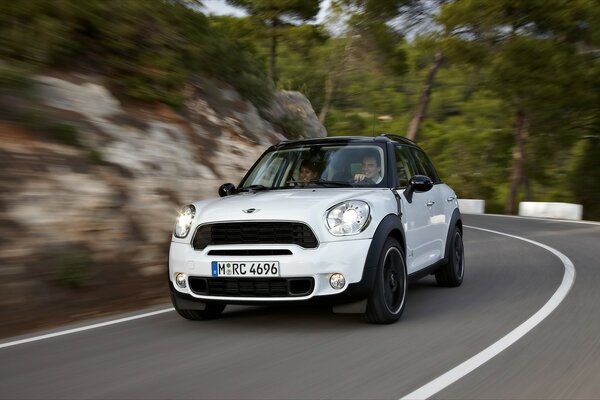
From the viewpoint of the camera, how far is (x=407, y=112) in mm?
69438

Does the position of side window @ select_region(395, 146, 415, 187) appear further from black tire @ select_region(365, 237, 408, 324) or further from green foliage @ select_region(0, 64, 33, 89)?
green foliage @ select_region(0, 64, 33, 89)

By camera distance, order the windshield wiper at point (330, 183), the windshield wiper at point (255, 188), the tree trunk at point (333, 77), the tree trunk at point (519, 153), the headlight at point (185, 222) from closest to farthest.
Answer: the headlight at point (185, 222), the windshield wiper at point (330, 183), the windshield wiper at point (255, 188), the tree trunk at point (519, 153), the tree trunk at point (333, 77)

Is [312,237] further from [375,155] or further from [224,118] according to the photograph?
[224,118]

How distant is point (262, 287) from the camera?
560cm

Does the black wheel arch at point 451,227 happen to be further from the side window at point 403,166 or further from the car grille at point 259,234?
the car grille at point 259,234

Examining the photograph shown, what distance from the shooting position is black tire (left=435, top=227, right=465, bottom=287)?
8.00 metres

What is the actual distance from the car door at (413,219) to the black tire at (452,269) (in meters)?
0.66

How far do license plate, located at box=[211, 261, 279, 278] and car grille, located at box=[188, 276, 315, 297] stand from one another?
0.16ft

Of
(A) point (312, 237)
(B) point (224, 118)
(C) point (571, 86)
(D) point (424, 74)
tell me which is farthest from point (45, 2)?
(D) point (424, 74)

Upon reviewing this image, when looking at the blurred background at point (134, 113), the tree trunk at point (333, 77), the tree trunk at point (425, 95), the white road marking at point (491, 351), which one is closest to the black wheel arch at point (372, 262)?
the white road marking at point (491, 351)

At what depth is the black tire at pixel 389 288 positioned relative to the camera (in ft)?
18.9

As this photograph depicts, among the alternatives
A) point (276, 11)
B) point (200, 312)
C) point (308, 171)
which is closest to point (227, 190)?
point (308, 171)

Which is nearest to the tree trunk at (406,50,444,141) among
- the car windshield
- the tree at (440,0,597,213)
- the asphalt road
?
the tree at (440,0,597,213)

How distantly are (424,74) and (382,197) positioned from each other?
108ft
